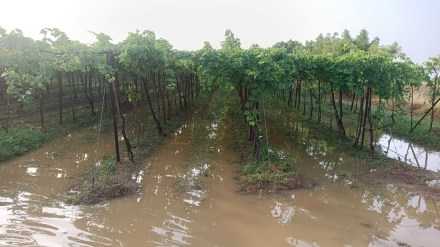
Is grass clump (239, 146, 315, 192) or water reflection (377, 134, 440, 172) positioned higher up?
water reflection (377, 134, 440, 172)

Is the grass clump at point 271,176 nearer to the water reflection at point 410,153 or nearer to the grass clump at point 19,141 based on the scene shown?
the water reflection at point 410,153

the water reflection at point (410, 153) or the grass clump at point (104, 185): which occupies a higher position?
the water reflection at point (410, 153)

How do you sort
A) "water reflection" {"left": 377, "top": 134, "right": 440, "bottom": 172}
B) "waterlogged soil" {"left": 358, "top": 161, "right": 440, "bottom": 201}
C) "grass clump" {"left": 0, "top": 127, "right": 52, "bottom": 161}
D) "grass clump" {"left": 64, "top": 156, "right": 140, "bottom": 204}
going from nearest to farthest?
"grass clump" {"left": 64, "top": 156, "right": 140, "bottom": 204} → "waterlogged soil" {"left": 358, "top": 161, "right": 440, "bottom": 201} → "grass clump" {"left": 0, "top": 127, "right": 52, "bottom": 161} → "water reflection" {"left": 377, "top": 134, "right": 440, "bottom": 172}

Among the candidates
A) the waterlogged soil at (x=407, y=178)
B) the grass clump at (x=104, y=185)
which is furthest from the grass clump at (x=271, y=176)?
the grass clump at (x=104, y=185)

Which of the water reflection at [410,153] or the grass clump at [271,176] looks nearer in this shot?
the grass clump at [271,176]

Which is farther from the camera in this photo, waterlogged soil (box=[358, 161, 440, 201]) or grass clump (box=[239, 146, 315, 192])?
waterlogged soil (box=[358, 161, 440, 201])

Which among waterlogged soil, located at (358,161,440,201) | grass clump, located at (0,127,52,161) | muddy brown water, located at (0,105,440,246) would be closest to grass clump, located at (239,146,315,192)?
muddy brown water, located at (0,105,440,246)

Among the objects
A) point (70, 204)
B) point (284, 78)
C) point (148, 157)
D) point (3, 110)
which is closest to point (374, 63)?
point (284, 78)

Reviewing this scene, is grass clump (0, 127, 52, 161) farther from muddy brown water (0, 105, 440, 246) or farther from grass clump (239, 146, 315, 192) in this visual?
grass clump (239, 146, 315, 192)

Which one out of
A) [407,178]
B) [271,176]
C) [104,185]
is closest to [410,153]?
[407,178]
